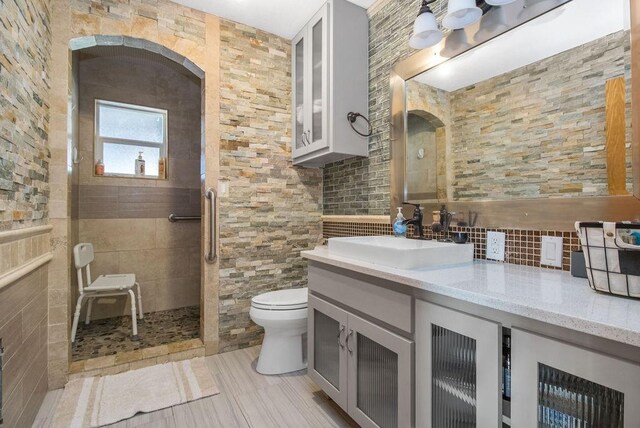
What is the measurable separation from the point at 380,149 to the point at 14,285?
210 centimetres

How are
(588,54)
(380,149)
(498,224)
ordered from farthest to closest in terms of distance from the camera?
(380,149) < (498,224) < (588,54)

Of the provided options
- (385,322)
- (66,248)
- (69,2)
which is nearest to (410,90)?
(385,322)

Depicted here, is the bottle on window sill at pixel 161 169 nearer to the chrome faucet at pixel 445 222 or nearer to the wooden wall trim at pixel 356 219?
the wooden wall trim at pixel 356 219

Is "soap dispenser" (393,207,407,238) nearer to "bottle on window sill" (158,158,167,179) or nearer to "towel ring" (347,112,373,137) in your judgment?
"towel ring" (347,112,373,137)

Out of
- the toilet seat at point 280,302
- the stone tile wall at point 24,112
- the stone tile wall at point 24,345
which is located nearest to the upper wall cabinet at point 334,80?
the toilet seat at point 280,302

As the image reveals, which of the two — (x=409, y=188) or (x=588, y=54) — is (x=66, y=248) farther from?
(x=588, y=54)

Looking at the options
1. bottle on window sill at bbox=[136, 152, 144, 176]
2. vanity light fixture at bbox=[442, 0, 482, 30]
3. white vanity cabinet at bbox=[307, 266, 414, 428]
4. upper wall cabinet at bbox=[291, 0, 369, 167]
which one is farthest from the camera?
bottle on window sill at bbox=[136, 152, 144, 176]

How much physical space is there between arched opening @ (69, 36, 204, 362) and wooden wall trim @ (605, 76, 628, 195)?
9.38ft

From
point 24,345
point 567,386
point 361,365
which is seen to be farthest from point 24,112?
point 567,386

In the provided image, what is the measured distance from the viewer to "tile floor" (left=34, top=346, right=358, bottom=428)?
1.61m

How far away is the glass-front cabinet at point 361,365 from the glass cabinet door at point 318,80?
1.17m

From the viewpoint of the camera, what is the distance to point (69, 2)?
6.40ft

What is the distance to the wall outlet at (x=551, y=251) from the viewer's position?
1241 mm

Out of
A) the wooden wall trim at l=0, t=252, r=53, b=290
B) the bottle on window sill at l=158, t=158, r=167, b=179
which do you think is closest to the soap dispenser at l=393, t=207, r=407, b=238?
the wooden wall trim at l=0, t=252, r=53, b=290
